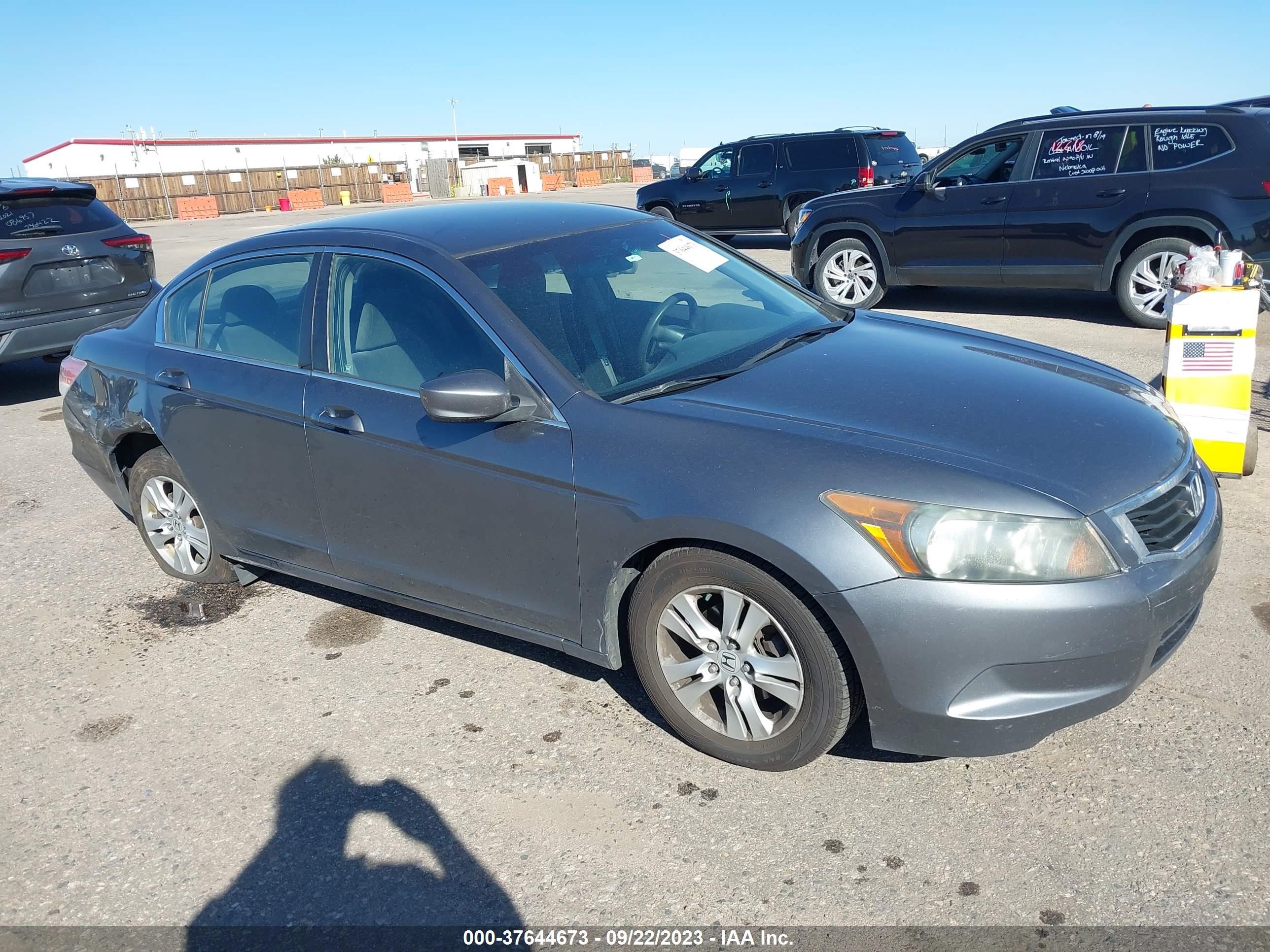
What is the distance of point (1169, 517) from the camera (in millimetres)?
2914

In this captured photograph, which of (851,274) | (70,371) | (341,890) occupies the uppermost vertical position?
(70,371)

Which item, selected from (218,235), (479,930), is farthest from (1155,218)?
(218,235)

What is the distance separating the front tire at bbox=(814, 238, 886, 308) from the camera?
10.5 meters

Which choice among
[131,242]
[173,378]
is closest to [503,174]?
[131,242]

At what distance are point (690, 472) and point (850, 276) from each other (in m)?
8.28

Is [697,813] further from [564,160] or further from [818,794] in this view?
[564,160]

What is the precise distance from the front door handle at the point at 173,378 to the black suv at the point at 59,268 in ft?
15.1

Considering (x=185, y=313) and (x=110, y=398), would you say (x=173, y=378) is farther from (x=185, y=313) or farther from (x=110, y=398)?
(x=110, y=398)

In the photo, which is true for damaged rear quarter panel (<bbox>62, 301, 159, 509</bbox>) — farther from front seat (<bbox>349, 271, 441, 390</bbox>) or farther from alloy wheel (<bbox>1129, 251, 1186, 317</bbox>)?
alloy wheel (<bbox>1129, 251, 1186, 317</bbox>)

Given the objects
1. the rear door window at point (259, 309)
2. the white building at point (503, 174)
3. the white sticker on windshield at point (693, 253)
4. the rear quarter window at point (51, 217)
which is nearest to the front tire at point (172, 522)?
the rear door window at point (259, 309)

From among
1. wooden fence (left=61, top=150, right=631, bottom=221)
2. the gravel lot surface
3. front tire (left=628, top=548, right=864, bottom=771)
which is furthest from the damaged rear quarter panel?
wooden fence (left=61, top=150, right=631, bottom=221)

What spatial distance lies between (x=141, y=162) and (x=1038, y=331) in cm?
6806

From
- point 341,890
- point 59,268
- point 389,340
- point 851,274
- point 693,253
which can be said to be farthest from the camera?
point 851,274

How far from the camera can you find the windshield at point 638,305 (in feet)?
11.2
